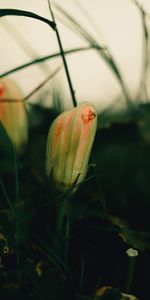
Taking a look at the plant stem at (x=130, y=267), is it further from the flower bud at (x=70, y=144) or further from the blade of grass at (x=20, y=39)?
the blade of grass at (x=20, y=39)

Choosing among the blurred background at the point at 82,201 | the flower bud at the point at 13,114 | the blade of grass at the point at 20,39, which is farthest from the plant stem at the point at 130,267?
the blade of grass at the point at 20,39

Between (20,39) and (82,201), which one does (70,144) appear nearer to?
(82,201)

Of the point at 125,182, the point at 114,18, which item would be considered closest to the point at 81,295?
the point at 125,182

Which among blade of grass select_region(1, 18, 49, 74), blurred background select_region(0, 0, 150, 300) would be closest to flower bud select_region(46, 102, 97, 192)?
blurred background select_region(0, 0, 150, 300)

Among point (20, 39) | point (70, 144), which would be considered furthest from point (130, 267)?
point (20, 39)

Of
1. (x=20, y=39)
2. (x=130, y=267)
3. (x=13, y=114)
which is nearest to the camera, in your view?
(x=130, y=267)

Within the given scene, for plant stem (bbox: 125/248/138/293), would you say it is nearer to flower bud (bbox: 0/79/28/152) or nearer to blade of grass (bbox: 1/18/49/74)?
flower bud (bbox: 0/79/28/152)
